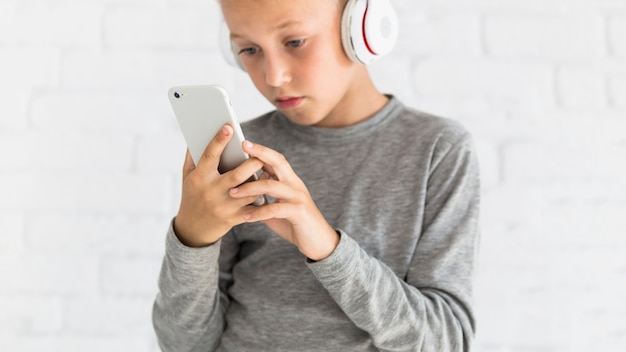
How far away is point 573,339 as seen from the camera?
134 centimetres

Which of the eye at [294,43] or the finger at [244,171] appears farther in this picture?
the eye at [294,43]

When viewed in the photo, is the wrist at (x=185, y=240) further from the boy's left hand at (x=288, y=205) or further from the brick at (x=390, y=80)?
Result: the brick at (x=390, y=80)

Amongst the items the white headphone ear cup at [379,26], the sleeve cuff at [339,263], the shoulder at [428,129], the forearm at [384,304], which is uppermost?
the white headphone ear cup at [379,26]

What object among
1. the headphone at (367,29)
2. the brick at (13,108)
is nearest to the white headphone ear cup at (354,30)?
the headphone at (367,29)

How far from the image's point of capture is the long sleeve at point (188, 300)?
3.02 ft

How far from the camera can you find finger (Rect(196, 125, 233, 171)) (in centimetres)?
80

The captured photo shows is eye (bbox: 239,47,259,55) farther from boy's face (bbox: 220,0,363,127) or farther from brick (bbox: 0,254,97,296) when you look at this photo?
brick (bbox: 0,254,97,296)

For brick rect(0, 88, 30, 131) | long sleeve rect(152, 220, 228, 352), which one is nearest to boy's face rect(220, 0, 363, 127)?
long sleeve rect(152, 220, 228, 352)

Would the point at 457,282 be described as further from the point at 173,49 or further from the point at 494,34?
the point at 173,49

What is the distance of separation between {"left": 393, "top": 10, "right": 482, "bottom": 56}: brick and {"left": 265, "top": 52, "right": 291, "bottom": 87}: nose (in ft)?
1.57

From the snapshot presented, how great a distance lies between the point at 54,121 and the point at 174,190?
0.26m

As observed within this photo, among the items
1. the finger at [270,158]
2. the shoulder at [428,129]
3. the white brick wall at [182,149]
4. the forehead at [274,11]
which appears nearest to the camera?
the finger at [270,158]

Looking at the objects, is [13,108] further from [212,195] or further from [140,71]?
[212,195]

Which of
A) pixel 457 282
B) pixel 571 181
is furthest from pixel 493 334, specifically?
pixel 457 282
